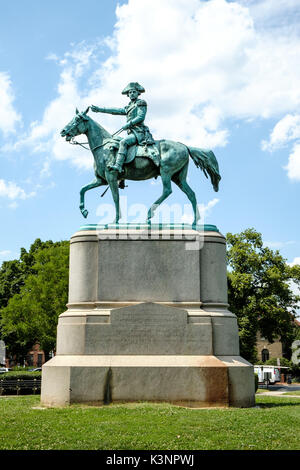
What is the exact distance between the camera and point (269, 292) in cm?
4553

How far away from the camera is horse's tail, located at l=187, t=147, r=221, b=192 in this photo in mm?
16594

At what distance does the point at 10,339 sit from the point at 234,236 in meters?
26.0

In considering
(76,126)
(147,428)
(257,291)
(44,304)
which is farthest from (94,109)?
(257,291)

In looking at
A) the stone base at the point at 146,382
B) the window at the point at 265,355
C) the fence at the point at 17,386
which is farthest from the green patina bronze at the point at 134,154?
the window at the point at 265,355

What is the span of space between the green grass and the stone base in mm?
749

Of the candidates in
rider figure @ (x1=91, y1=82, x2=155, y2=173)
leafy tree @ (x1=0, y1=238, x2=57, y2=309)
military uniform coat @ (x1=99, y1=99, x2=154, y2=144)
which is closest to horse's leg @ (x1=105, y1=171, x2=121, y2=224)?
rider figure @ (x1=91, y1=82, x2=155, y2=173)

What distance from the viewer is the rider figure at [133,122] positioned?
51.3 ft

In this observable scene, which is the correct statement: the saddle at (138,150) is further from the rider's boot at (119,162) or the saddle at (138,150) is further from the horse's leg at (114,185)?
the horse's leg at (114,185)

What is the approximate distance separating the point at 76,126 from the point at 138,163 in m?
2.29

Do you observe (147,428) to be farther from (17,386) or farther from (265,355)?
(265,355)

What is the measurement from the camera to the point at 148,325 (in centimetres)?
1419

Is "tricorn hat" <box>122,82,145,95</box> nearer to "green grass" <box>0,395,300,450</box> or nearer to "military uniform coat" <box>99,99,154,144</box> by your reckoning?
"military uniform coat" <box>99,99,154,144</box>

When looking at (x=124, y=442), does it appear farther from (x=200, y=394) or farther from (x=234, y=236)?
(x=234, y=236)
